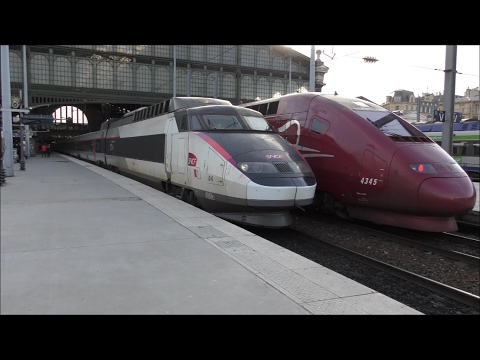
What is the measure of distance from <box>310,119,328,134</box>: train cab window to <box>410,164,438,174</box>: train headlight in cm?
234

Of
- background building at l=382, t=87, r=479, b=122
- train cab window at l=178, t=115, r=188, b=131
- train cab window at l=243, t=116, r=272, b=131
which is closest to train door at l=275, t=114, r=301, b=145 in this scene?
train cab window at l=243, t=116, r=272, b=131

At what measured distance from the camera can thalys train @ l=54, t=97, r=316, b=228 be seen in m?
6.93

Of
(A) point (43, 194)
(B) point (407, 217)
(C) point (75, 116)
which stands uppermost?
(C) point (75, 116)

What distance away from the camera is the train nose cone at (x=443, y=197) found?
7.18 meters

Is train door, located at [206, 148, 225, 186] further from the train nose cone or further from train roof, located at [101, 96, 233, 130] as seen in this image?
the train nose cone

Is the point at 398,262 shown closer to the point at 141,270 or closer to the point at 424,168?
the point at 424,168

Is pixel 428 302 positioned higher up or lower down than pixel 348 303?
lower down

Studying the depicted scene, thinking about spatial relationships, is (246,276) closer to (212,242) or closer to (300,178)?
(212,242)

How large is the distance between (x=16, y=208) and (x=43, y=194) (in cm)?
200

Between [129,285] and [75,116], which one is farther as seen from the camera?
[75,116]

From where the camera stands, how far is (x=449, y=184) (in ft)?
23.9

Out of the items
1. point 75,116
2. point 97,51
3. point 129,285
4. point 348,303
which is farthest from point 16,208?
point 75,116

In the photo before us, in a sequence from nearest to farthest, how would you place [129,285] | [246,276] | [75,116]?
1. [129,285]
2. [246,276]
3. [75,116]

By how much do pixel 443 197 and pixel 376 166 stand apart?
1365 mm
